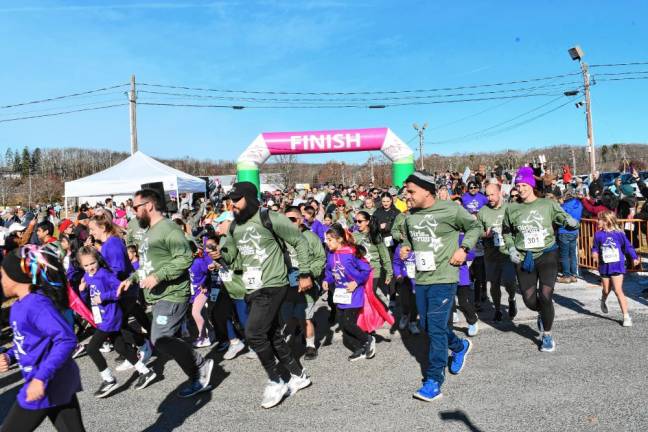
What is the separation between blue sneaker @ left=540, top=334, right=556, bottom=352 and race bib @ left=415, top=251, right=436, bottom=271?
6.38 feet

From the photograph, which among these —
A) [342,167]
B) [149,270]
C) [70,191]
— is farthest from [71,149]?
[149,270]

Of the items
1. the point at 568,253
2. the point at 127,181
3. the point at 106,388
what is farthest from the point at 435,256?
the point at 127,181

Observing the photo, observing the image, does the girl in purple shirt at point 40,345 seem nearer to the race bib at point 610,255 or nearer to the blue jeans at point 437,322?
the blue jeans at point 437,322

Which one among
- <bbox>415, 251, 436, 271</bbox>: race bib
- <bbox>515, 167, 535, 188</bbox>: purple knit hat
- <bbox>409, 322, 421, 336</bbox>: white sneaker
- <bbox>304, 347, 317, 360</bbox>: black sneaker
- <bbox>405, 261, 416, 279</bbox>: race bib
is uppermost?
<bbox>515, 167, 535, 188</bbox>: purple knit hat

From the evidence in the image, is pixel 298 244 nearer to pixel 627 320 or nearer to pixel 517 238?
pixel 517 238

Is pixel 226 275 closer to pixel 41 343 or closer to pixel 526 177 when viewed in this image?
pixel 41 343

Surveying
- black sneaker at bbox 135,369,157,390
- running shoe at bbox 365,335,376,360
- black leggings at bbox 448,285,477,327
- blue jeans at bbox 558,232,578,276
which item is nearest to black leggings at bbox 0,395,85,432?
black sneaker at bbox 135,369,157,390

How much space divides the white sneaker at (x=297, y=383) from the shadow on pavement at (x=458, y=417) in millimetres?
1299

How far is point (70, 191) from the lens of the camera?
1697cm

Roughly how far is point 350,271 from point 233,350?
1802 mm

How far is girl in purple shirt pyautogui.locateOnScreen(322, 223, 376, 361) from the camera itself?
5336mm

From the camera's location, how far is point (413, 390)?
442 cm

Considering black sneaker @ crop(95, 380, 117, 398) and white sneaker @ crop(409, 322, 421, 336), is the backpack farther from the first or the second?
white sneaker @ crop(409, 322, 421, 336)

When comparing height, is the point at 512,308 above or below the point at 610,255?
below
